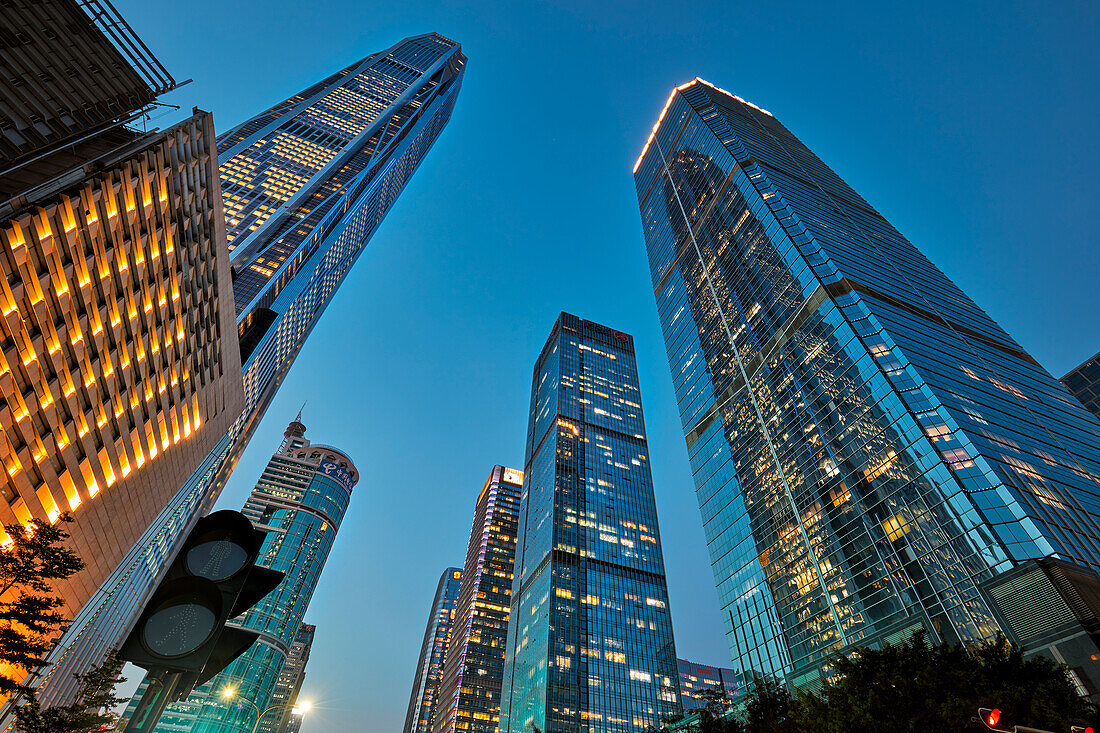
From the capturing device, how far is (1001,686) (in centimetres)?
2169

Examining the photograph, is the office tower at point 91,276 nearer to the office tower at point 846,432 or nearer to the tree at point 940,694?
the tree at point 940,694

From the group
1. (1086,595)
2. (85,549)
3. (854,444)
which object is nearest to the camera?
(85,549)

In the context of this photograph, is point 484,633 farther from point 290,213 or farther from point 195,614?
point 195,614

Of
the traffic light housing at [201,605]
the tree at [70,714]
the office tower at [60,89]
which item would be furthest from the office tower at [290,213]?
the traffic light housing at [201,605]

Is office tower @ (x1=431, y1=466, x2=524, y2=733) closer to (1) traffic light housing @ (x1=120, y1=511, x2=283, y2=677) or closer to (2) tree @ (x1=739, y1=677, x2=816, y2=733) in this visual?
(2) tree @ (x1=739, y1=677, x2=816, y2=733)

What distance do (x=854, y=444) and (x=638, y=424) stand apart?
10393 centimetres

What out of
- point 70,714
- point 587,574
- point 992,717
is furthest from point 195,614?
point 587,574

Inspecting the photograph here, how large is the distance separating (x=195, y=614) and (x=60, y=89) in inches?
1249

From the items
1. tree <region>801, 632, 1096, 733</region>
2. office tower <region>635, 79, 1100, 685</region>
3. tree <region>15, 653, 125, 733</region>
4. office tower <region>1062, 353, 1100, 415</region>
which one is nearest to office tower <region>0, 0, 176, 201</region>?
tree <region>15, 653, 125, 733</region>

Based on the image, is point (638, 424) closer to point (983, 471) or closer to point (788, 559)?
point (788, 559)

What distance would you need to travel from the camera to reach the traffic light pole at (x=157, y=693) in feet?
16.4

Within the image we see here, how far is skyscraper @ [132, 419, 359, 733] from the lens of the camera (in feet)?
421

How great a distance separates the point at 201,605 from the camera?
5.62m

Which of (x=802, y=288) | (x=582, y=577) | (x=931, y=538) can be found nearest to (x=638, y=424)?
(x=582, y=577)
